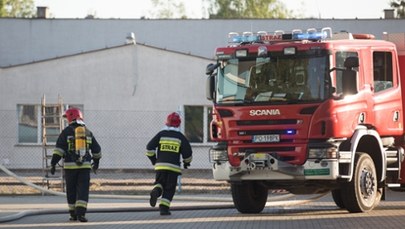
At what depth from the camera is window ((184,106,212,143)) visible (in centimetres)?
Result: 3341

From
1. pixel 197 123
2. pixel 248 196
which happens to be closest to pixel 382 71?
pixel 248 196

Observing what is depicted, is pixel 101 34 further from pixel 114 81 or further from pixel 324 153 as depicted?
pixel 324 153

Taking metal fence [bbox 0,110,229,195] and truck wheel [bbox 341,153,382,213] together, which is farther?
metal fence [bbox 0,110,229,195]

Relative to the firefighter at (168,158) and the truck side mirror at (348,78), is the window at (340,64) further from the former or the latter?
the firefighter at (168,158)

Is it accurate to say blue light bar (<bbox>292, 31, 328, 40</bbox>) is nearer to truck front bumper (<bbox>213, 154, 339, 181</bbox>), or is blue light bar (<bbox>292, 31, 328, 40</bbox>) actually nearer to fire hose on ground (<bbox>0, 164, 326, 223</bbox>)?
truck front bumper (<bbox>213, 154, 339, 181</bbox>)

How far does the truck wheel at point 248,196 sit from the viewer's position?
18000 mm

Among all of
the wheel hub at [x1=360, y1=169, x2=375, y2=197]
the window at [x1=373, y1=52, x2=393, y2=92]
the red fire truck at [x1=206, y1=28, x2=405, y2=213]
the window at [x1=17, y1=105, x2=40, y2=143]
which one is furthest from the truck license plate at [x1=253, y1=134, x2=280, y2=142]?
the window at [x1=17, y1=105, x2=40, y2=143]

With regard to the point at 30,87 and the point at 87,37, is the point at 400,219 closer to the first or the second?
the point at 30,87

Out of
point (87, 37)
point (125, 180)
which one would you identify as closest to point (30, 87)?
point (125, 180)

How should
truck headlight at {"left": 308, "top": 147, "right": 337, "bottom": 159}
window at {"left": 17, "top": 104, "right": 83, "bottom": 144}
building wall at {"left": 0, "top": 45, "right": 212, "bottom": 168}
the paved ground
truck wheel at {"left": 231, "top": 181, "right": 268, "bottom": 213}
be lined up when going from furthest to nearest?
building wall at {"left": 0, "top": 45, "right": 212, "bottom": 168}, window at {"left": 17, "top": 104, "right": 83, "bottom": 144}, truck wheel at {"left": 231, "top": 181, "right": 268, "bottom": 213}, truck headlight at {"left": 308, "top": 147, "right": 337, "bottom": 159}, the paved ground

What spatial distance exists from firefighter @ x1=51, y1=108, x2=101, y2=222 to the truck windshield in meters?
2.50

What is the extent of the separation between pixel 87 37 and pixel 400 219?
3026 cm

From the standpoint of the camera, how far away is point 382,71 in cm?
1786

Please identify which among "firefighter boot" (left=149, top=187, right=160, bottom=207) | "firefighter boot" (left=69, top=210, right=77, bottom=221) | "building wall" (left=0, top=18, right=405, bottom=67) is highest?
"building wall" (left=0, top=18, right=405, bottom=67)
